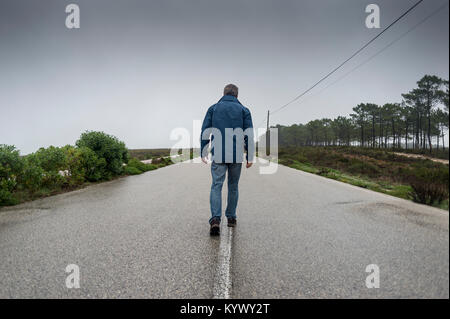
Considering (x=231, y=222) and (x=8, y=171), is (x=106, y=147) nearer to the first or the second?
(x=8, y=171)

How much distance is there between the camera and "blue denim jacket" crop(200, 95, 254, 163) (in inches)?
118

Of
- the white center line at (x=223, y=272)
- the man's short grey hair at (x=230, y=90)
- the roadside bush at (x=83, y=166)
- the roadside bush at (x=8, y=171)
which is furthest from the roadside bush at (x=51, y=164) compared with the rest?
the white center line at (x=223, y=272)

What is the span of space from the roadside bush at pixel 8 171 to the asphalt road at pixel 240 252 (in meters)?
0.71

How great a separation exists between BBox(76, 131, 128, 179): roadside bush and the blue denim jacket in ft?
24.6

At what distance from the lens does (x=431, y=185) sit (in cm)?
95

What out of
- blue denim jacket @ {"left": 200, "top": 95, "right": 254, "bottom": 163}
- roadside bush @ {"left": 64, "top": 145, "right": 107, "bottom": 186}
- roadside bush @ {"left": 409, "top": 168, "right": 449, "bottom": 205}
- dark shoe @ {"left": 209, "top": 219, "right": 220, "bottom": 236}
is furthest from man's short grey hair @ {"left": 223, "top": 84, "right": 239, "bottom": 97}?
roadside bush @ {"left": 64, "top": 145, "right": 107, "bottom": 186}

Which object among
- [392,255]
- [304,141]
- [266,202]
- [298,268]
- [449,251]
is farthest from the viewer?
[304,141]

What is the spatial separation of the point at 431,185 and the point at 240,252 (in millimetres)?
1919

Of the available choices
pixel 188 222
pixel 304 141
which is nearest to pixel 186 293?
pixel 188 222

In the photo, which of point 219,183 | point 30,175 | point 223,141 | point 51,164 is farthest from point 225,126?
point 51,164
